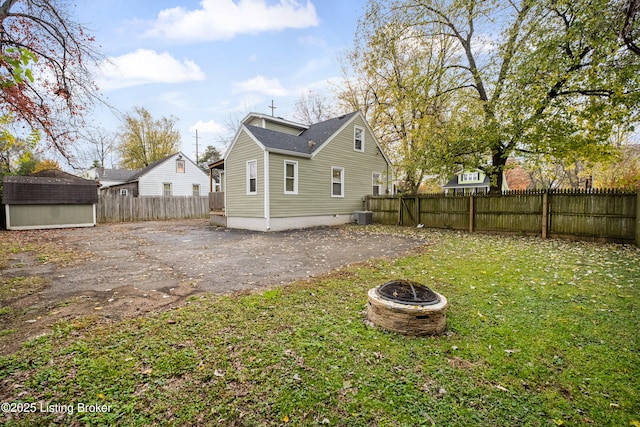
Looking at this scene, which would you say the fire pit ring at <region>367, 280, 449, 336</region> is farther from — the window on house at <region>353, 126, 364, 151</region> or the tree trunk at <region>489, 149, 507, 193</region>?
the window on house at <region>353, 126, 364, 151</region>

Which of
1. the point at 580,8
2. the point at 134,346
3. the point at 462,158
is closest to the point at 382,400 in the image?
the point at 134,346

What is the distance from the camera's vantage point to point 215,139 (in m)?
30.6

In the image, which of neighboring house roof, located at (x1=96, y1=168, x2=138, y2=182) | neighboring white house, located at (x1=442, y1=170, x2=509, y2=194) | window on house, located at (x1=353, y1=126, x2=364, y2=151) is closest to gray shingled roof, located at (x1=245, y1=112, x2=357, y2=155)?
window on house, located at (x1=353, y1=126, x2=364, y2=151)

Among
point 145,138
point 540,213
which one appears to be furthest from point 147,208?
point 540,213

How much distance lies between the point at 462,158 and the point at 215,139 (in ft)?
87.4

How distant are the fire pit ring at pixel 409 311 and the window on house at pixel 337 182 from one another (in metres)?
12.1

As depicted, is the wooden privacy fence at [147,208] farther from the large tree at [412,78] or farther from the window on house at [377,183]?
the large tree at [412,78]

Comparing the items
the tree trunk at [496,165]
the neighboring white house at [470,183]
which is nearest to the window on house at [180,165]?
the tree trunk at [496,165]

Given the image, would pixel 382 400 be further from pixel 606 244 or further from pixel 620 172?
pixel 620 172

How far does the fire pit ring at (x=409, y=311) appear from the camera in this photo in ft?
9.65

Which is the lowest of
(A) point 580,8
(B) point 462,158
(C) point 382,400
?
(C) point 382,400

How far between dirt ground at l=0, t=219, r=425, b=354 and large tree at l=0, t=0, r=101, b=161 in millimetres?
3024

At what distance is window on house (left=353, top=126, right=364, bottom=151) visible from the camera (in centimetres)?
1611

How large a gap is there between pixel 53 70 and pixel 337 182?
1170 centimetres
